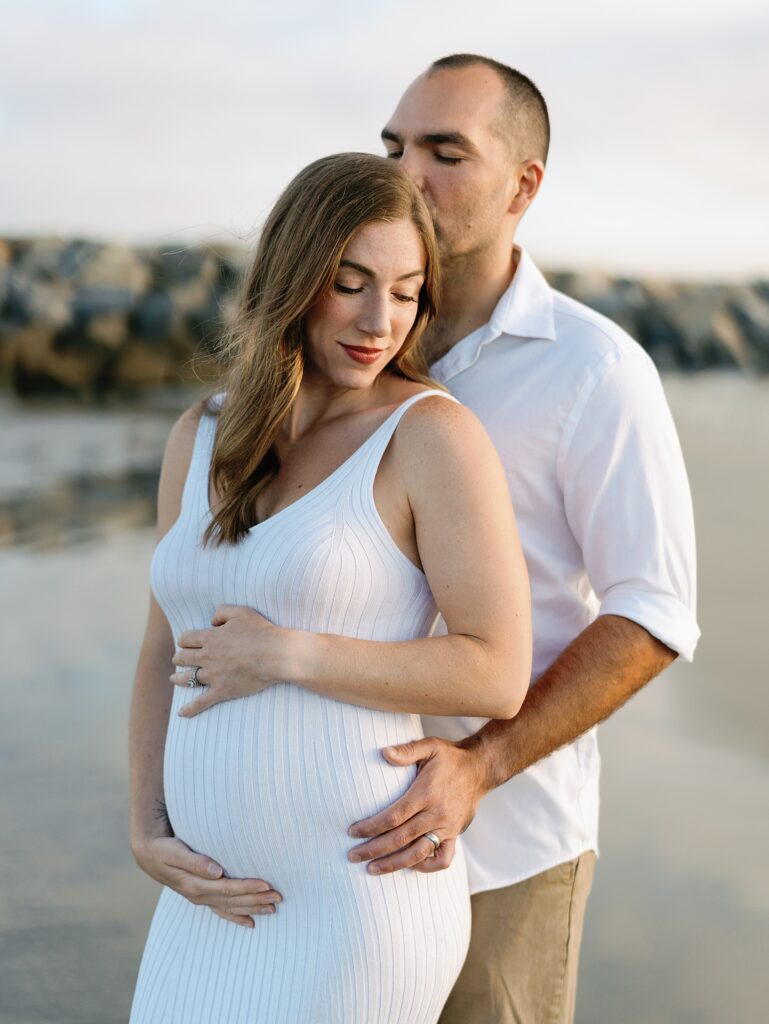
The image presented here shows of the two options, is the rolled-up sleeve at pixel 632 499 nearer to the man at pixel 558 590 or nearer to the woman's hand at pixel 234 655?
the man at pixel 558 590

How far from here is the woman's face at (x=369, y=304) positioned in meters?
1.71

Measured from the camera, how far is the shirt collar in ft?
6.73

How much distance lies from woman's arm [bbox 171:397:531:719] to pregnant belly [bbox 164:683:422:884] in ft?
0.12

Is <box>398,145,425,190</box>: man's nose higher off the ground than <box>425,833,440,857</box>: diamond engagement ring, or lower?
higher

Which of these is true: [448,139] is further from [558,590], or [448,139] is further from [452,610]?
[452,610]

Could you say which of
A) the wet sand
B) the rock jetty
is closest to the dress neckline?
the wet sand

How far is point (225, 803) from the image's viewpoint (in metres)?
1.67

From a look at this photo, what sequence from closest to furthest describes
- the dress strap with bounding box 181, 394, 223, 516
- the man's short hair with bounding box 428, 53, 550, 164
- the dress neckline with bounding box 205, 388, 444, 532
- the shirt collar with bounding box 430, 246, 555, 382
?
the dress neckline with bounding box 205, 388, 444, 532
the dress strap with bounding box 181, 394, 223, 516
the shirt collar with bounding box 430, 246, 555, 382
the man's short hair with bounding box 428, 53, 550, 164

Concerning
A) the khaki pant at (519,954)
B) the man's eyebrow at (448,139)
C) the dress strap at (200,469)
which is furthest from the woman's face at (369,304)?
the khaki pant at (519,954)

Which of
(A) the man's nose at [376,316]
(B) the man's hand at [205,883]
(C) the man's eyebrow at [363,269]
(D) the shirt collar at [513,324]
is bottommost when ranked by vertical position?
(B) the man's hand at [205,883]

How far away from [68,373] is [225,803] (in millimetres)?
11294

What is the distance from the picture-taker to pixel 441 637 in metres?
1.64

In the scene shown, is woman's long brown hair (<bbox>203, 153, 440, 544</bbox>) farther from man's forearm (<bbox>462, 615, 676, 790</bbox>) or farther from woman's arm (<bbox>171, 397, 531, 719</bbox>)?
man's forearm (<bbox>462, 615, 676, 790</bbox>)

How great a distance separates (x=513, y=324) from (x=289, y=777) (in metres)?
0.87
